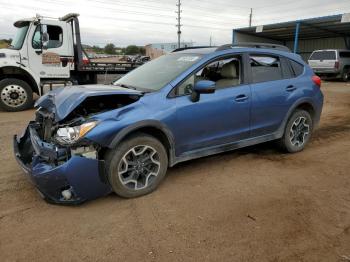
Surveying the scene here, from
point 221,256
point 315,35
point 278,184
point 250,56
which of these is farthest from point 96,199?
point 315,35

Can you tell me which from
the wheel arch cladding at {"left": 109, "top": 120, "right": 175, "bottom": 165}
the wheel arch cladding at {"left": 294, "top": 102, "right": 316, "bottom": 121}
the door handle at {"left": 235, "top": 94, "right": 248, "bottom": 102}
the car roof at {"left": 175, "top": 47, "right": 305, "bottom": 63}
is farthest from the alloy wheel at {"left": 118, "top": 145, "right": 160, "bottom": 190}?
the wheel arch cladding at {"left": 294, "top": 102, "right": 316, "bottom": 121}

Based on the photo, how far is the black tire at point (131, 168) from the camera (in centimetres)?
372

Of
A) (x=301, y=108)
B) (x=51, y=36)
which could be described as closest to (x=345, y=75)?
(x=51, y=36)

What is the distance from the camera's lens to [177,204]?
3834 mm

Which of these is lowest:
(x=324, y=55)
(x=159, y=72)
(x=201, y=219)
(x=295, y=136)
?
(x=201, y=219)

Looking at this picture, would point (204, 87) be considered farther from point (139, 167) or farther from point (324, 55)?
point (324, 55)

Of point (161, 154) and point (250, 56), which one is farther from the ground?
point (250, 56)

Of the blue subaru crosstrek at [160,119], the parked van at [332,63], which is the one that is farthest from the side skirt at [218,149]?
the parked van at [332,63]

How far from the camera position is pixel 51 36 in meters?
10.4

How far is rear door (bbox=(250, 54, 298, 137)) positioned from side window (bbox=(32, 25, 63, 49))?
7.28m

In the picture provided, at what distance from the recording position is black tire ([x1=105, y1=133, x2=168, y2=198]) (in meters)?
3.72

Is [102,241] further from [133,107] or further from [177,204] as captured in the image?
[133,107]

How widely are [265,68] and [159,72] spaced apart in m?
1.61

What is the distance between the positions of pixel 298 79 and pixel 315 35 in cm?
3005
